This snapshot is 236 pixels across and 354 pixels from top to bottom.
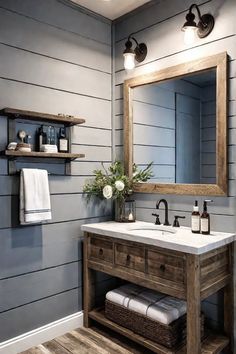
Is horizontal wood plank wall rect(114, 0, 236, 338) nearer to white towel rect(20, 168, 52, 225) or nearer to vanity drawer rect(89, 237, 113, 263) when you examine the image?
vanity drawer rect(89, 237, 113, 263)

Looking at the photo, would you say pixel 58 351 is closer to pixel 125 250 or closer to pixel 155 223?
pixel 125 250

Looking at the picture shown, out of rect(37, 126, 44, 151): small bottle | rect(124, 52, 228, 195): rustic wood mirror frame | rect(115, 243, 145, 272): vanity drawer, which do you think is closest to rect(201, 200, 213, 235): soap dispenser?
rect(124, 52, 228, 195): rustic wood mirror frame

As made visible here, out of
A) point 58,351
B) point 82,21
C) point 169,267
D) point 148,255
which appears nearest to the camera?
point 169,267

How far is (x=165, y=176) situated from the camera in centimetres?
241

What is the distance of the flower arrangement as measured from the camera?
96.3 inches

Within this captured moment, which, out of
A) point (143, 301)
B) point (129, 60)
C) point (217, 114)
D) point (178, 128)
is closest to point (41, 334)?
point (143, 301)

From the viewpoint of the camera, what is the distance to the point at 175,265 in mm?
1829

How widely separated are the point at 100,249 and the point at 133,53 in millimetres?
1585

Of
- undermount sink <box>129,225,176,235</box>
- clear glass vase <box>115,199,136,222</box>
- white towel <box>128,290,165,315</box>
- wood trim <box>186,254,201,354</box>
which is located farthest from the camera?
clear glass vase <box>115,199,136,222</box>

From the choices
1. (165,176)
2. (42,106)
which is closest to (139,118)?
(165,176)

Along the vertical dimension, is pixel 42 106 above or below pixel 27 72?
below

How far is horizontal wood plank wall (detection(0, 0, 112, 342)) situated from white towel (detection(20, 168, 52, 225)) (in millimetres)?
97

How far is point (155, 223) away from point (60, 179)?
824 millimetres

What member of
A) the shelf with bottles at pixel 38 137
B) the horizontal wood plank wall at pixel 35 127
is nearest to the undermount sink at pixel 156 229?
the horizontal wood plank wall at pixel 35 127
